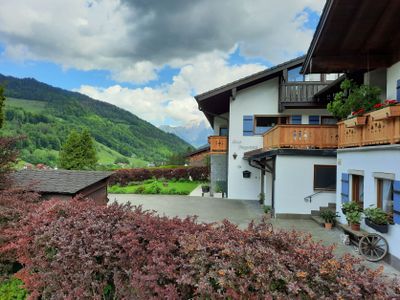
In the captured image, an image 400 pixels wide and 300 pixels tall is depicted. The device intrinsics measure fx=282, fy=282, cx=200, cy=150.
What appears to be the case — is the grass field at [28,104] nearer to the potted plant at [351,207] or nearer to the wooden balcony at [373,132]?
the wooden balcony at [373,132]

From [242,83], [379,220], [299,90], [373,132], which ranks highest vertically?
[242,83]

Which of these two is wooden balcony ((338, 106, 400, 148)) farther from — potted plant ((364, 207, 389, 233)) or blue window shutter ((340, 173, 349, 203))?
potted plant ((364, 207, 389, 233))

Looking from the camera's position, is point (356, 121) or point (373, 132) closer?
point (373, 132)

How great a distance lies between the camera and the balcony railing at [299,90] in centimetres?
1555

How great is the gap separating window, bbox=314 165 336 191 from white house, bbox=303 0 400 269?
154cm

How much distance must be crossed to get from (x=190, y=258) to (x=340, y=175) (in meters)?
7.84

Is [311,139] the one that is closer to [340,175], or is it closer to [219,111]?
[340,175]

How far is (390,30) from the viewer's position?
27.4ft

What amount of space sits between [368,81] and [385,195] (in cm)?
496

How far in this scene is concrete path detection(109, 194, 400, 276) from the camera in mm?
8148

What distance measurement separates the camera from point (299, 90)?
1563 cm

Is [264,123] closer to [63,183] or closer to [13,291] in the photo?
[63,183]

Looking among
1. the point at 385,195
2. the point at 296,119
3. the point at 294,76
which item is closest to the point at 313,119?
the point at 296,119

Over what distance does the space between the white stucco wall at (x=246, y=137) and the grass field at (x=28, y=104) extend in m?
64.6
